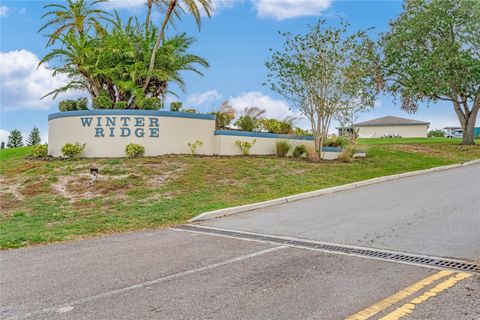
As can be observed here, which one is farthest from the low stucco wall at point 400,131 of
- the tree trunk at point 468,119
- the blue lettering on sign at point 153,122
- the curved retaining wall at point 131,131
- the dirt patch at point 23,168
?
the dirt patch at point 23,168

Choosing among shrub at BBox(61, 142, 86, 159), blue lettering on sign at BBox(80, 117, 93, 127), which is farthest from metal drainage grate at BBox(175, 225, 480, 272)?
blue lettering on sign at BBox(80, 117, 93, 127)

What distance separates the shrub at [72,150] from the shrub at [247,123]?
7.47m

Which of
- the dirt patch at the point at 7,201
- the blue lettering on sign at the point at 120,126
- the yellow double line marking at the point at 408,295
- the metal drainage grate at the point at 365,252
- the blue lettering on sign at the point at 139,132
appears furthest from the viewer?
the blue lettering on sign at the point at 139,132

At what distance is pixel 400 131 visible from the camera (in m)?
60.1

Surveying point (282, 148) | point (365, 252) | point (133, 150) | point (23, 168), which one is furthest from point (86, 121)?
point (365, 252)

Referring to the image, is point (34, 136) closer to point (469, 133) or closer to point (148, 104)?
point (148, 104)

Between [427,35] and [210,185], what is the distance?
22.5 meters

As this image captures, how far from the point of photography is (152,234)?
847cm

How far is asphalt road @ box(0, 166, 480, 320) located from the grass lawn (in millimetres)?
1552

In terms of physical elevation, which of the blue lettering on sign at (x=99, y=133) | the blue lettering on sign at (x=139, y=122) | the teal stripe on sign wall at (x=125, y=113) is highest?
the teal stripe on sign wall at (x=125, y=113)

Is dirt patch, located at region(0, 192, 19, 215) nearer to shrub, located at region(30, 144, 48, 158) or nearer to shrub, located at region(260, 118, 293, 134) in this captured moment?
shrub, located at region(30, 144, 48, 158)

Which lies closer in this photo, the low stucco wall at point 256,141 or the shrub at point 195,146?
the shrub at point 195,146

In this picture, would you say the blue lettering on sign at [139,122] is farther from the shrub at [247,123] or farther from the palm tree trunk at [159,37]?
the shrub at [247,123]

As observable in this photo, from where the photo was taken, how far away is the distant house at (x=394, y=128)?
59.2m
